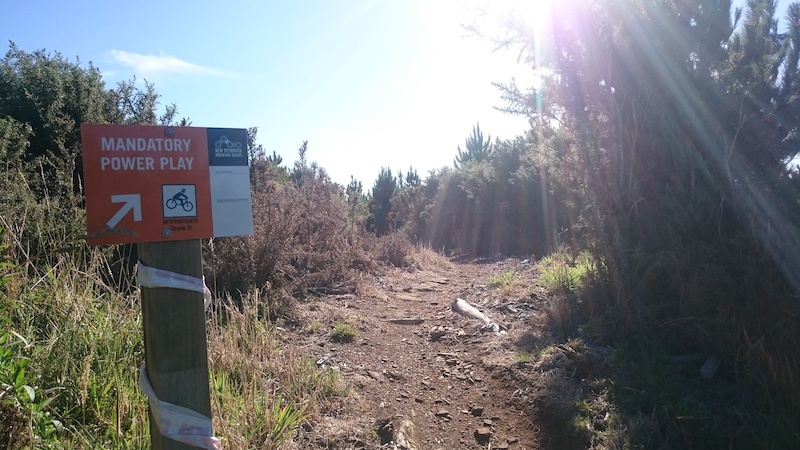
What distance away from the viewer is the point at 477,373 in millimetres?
4738

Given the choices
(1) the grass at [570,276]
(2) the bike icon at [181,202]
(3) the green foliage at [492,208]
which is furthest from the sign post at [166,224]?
(3) the green foliage at [492,208]

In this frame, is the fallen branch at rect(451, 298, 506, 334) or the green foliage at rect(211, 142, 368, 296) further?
the green foliage at rect(211, 142, 368, 296)

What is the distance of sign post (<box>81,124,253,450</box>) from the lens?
1737 millimetres

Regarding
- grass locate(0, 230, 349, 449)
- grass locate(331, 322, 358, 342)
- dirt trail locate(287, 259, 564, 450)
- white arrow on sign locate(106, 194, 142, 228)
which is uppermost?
white arrow on sign locate(106, 194, 142, 228)

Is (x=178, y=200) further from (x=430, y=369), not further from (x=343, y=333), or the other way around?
(x=343, y=333)

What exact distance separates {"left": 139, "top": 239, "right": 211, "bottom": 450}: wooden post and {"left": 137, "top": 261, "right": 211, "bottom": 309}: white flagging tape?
2cm

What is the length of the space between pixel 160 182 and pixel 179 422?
2.62 feet

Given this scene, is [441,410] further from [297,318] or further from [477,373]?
[297,318]

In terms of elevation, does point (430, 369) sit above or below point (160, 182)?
below

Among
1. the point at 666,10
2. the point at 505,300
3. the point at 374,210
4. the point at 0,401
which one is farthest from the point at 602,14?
the point at 374,210

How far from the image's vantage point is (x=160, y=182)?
1.82 metres

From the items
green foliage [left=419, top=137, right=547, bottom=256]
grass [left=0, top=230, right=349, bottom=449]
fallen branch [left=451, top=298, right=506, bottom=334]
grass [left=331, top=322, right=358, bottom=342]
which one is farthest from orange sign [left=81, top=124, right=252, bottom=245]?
green foliage [left=419, top=137, right=547, bottom=256]

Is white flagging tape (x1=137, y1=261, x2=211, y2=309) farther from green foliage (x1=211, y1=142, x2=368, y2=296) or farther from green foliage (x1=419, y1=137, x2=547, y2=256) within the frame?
green foliage (x1=419, y1=137, x2=547, y2=256)

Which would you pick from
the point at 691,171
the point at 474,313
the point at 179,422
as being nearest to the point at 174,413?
the point at 179,422
